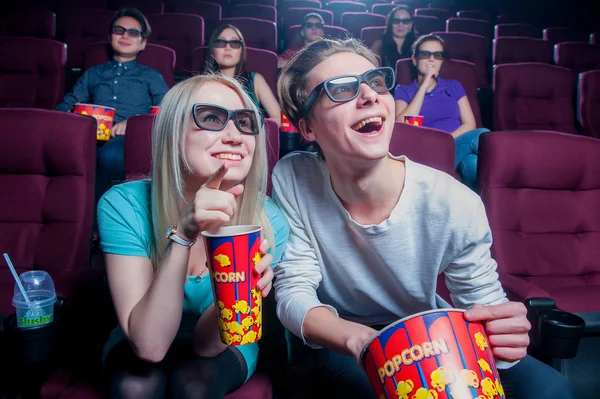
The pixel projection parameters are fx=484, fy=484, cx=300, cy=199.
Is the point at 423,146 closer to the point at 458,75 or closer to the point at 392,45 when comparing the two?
the point at 458,75

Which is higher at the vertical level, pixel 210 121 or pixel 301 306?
pixel 210 121

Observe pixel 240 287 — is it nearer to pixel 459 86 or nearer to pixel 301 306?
pixel 301 306

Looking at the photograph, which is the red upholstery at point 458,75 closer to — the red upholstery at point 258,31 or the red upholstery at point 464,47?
the red upholstery at point 464,47

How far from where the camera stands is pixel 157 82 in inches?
91.8

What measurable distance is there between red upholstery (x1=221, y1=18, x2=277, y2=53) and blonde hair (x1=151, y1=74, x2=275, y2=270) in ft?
9.18

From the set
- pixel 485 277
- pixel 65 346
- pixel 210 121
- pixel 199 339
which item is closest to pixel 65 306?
pixel 65 346

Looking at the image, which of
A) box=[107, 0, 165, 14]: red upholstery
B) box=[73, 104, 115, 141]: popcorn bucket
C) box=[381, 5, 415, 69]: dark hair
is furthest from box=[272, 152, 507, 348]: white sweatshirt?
box=[107, 0, 165, 14]: red upholstery

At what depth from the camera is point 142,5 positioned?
13.3 feet

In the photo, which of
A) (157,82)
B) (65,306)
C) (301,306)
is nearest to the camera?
(301,306)

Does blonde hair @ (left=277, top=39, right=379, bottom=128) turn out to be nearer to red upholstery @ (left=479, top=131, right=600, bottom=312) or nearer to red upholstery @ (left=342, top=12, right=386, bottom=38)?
red upholstery @ (left=479, top=131, right=600, bottom=312)

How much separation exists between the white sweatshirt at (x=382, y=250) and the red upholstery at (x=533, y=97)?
1997mm

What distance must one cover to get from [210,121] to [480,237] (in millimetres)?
499

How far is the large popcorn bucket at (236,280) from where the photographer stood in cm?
60

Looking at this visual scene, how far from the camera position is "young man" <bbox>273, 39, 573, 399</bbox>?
0.79m
